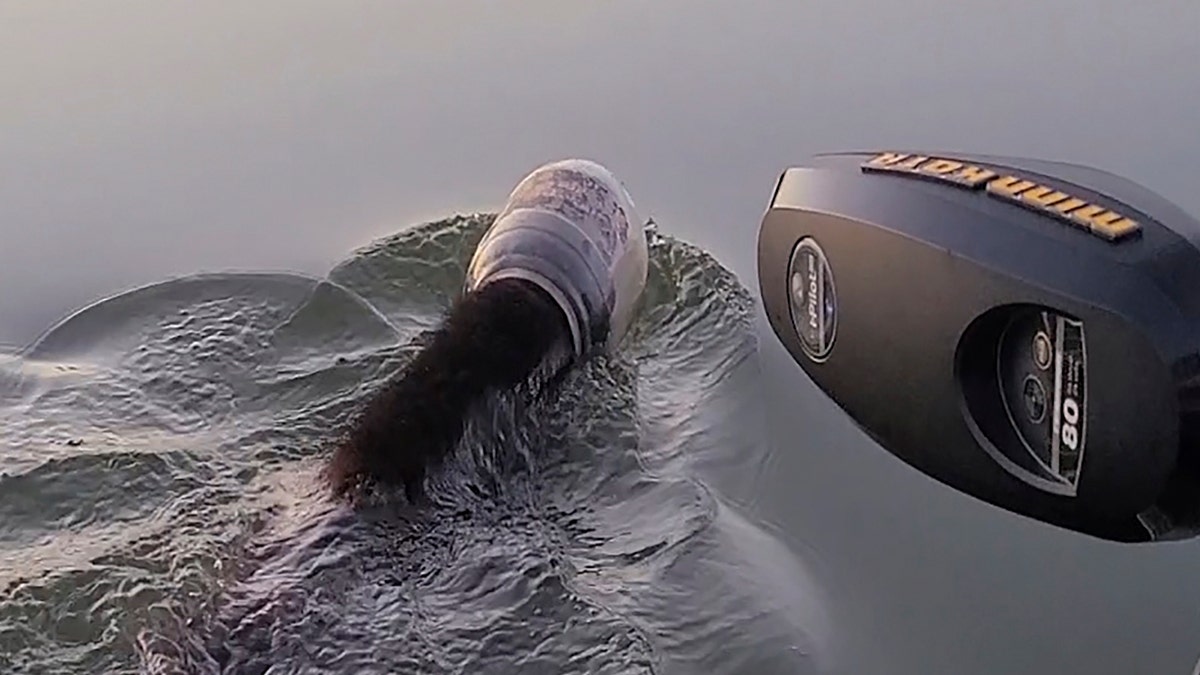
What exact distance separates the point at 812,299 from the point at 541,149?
3.21 feet

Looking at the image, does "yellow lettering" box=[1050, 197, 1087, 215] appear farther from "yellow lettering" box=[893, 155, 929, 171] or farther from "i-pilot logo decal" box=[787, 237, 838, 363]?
"i-pilot logo decal" box=[787, 237, 838, 363]

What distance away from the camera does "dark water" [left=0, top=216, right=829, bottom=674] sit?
2.03m

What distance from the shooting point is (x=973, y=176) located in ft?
6.51

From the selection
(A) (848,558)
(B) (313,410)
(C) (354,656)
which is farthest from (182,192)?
(A) (848,558)

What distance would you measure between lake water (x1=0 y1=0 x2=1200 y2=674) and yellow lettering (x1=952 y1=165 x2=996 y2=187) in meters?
0.46

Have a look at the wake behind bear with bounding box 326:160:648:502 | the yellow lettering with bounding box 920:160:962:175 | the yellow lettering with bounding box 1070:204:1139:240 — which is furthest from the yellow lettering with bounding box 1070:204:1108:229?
the wake behind bear with bounding box 326:160:648:502

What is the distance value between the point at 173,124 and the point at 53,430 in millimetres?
849

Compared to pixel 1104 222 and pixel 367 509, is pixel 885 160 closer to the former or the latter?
pixel 1104 222

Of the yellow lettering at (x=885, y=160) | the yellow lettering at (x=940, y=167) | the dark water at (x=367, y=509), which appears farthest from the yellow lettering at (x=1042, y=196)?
the dark water at (x=367, y=509)

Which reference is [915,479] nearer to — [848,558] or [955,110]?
[848,558]

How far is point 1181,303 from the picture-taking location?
5.37 ft

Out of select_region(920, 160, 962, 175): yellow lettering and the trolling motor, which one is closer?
A: the trolling motor

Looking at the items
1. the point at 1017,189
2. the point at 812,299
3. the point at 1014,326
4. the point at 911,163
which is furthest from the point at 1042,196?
the point at 812,299

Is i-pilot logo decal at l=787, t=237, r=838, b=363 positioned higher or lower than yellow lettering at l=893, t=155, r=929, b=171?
lower
